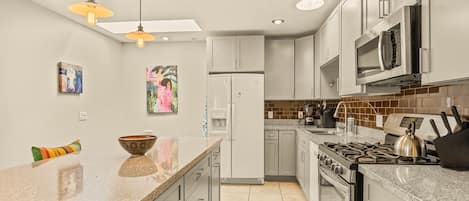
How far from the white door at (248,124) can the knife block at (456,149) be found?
291 cm

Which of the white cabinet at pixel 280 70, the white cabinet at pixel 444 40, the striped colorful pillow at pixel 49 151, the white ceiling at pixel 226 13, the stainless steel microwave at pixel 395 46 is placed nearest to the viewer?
the white cabinet at pixel 444 40

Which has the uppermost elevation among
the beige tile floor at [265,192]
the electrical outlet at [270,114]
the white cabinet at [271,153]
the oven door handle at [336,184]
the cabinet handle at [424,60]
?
the cabinet handle at [424,60]

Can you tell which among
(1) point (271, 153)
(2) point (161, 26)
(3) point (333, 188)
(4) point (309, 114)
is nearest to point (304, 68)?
(4) point (309, 114)

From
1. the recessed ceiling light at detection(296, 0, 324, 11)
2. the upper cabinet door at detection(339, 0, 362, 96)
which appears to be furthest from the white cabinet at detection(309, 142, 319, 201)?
the recessed ceiling light at detection(296, 0, 324, 11)

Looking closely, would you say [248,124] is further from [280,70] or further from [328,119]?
[328,119]

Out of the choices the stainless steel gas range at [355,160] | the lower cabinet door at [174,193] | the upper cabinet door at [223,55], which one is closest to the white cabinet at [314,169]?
the stainless steel gas range at [355,160]

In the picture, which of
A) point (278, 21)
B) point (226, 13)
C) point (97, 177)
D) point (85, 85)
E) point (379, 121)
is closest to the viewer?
point (97, 177)

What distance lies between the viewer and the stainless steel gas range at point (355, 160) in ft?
5.29

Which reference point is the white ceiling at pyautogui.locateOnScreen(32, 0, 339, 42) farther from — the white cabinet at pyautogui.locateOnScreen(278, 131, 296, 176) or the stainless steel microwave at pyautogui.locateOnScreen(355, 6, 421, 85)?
the white cabinet at pyautogui.locateOnScreen(278, 131, 296, 176)

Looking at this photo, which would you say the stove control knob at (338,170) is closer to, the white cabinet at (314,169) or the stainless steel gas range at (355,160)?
the stainless steel gas range at (355,160)

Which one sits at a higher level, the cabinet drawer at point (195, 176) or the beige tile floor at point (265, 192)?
the cabinet drawer at point (195, 176)

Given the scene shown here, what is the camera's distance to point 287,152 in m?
4.36

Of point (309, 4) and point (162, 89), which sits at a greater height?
point (309, 4)

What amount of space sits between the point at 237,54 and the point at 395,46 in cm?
285
